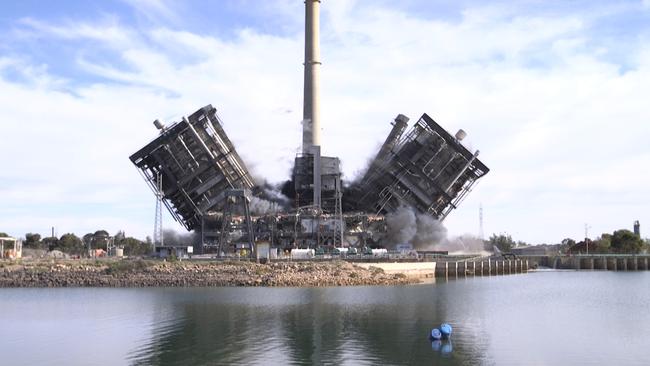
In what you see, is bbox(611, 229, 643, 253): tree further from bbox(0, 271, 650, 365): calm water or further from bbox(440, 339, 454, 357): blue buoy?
bbox(440, 339, 454, 357): blue buoy

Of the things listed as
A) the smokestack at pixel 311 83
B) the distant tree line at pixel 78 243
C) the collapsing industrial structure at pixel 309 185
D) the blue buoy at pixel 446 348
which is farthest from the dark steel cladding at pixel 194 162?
the blue buoy at pixel 446 348

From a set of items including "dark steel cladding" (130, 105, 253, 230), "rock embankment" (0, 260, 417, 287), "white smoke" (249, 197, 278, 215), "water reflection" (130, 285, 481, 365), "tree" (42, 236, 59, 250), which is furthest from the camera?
"tree" (42, 236, 59, 250)

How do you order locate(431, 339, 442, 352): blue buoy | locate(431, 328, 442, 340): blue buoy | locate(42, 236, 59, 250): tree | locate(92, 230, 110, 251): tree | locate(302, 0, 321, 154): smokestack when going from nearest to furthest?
1. locate(431, 339, 442, 352): blue buoy
2. locate(431, 328, 442, 340): blue buoy
3. locate(302, 0, 321, 154): smokestack
4. locate(92, 230, 110, 251): tree
5. locate(42, 236, 59, 250): tree

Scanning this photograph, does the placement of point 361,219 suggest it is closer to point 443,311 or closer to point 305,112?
point 305,112

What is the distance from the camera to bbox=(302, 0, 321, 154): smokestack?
13700cm

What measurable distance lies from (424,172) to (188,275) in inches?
1914

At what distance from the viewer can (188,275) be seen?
84688mm

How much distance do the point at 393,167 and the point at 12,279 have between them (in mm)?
61400

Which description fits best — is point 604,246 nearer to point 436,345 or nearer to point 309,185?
point 309,185

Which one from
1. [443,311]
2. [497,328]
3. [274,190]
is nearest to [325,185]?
[274,190]

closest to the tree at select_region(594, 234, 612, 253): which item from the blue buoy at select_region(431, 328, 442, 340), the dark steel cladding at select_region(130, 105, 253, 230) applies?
the dark steel cladding at select_region(130, 105, 253, 230)

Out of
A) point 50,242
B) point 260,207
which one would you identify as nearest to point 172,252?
point 260,207

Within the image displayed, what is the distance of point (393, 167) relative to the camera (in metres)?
122

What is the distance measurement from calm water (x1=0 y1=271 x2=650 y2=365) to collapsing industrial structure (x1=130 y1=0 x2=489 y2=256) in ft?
140
